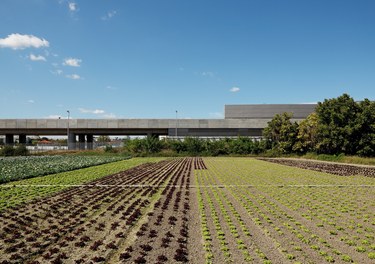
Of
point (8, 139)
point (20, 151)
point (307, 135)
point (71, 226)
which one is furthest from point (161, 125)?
point (71, 226)

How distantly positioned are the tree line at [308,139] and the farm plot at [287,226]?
947 inches

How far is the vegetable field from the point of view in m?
5.58

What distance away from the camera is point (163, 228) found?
732 centimetres

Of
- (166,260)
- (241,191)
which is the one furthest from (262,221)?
(241,191)

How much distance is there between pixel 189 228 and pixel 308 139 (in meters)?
39.6

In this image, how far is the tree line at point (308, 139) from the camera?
110 ft

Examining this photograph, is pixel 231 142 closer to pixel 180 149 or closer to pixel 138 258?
pixel 180 149

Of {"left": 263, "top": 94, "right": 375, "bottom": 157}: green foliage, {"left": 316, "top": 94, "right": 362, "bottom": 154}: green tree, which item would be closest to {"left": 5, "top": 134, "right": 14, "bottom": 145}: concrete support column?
{"left": 263, "top": 94, "right": 375, "bottom": 157}: green foliage

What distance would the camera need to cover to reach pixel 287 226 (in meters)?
7.51

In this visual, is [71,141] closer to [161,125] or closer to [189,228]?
[161,125]

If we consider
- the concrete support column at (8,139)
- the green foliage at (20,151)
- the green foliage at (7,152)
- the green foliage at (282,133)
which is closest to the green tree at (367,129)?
the green foliage at (282,133)

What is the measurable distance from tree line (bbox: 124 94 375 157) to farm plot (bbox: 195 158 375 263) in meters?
24.1

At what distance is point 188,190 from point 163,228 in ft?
19.7

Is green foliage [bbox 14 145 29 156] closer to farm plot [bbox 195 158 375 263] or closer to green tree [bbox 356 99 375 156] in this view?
farm plot [bbox 195 158 375 263]
